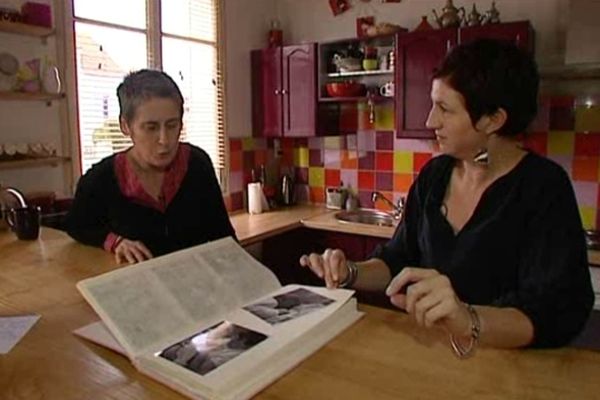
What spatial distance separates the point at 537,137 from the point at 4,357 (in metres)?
2.75

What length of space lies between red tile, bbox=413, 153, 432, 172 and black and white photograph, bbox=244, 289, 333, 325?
7.51 feet

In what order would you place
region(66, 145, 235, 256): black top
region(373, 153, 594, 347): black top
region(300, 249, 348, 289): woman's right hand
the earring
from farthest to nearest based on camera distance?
1. region(66, 145, 235, 256): black top
2. the earring
3. region(300, 249, 348, 289): woman's right hand
4. region(373, 153, 594, 347): black top

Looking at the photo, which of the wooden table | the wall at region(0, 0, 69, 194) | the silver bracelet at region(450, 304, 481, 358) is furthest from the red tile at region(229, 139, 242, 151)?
the silver bracelet at region(450, 304, 481, 358)

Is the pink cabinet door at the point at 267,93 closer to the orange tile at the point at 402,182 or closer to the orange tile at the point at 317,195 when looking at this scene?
the orange tile at the point at 317,195

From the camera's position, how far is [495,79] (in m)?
1.26

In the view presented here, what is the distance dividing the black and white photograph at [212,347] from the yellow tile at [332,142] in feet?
8.87

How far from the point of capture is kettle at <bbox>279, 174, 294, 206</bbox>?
3730 mm

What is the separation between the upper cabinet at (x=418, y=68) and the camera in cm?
281

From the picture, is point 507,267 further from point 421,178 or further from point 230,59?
point 230,59

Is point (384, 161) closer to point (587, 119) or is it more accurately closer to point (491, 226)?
point (587, 119)

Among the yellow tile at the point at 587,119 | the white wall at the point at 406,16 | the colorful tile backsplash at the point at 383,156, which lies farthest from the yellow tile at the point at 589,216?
the white wall at the point at 406,16

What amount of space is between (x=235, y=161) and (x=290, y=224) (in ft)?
2.31

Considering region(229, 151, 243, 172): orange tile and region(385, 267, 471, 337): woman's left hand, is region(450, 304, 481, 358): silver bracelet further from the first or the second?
region(229, 151, 243, 172): orange tile

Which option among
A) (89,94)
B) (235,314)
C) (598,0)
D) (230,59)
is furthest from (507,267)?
(230,59)
